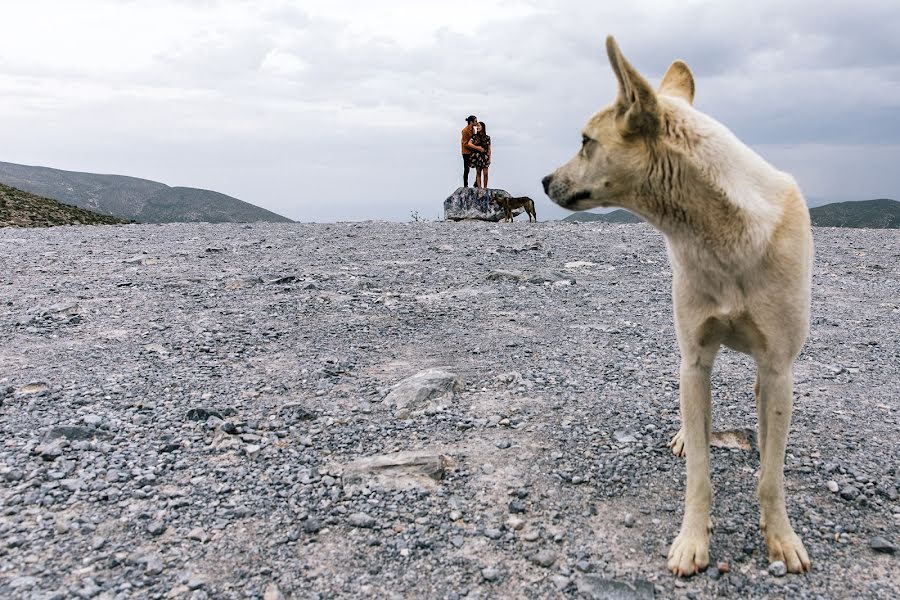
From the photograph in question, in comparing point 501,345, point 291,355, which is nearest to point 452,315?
point 501,345

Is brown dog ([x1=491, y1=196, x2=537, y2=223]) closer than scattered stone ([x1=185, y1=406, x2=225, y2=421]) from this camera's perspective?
No

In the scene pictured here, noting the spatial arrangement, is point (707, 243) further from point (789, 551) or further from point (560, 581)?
point (560, 581)

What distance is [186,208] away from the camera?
56.7 m

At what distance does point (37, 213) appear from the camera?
68.8ft

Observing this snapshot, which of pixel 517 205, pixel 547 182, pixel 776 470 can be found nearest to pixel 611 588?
pixel 776 470

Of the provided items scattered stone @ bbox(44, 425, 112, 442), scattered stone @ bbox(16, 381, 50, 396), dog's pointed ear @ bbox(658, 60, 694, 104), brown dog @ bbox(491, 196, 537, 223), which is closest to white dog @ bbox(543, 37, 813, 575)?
dog's pointed ear @ bbox(658, 60, 694, 104)

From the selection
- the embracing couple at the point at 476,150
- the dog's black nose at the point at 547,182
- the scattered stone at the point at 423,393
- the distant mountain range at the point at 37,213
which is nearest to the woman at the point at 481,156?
the embracing couple at the point at 476,150

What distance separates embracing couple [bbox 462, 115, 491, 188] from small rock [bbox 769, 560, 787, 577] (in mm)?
22321

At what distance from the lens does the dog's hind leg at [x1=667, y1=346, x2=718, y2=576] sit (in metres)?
3.72

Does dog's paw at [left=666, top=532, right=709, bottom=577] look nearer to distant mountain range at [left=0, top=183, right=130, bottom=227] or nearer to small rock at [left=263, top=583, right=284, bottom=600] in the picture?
small rock at [left=263, top=583, right=284, bottom=600]

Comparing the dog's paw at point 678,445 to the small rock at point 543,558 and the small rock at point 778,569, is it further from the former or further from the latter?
the small rock at point 543,558

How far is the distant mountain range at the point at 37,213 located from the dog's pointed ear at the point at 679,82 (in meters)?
20.1

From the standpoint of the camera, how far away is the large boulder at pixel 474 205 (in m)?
24.0

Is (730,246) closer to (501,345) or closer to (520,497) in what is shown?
(520,497)
